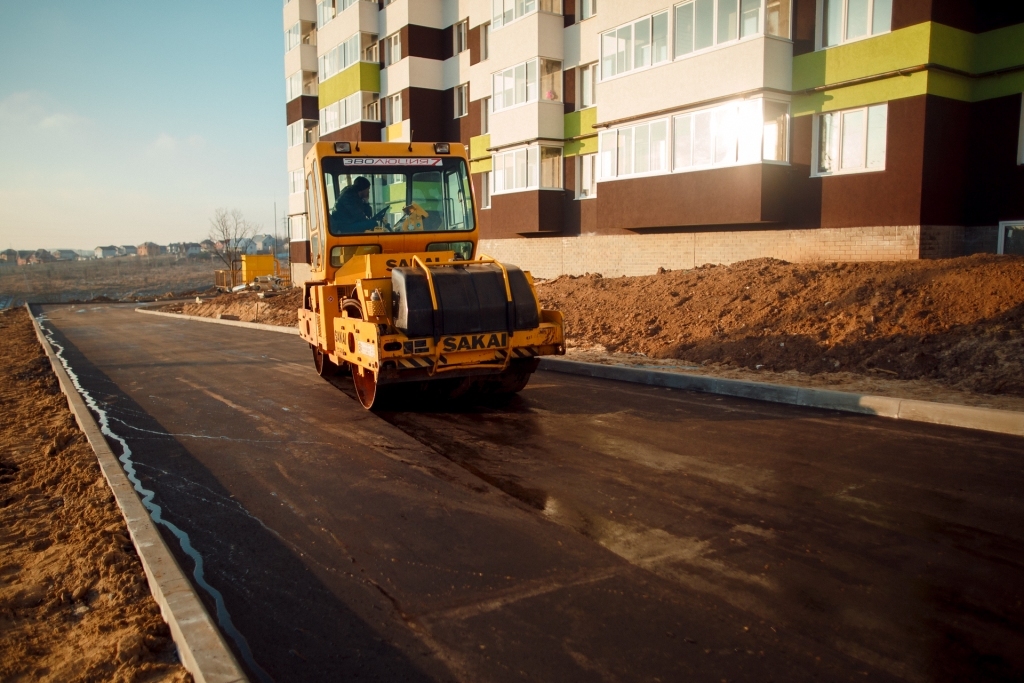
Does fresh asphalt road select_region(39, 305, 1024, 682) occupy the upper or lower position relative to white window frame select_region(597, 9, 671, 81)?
lower

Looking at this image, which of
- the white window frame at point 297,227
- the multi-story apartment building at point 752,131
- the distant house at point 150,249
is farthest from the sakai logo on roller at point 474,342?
the distant house at point 150,249

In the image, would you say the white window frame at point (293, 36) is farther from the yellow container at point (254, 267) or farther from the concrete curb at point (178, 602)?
the concrete curb at point (178, 602)

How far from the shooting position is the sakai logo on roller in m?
8.66

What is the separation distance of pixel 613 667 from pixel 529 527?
188cm

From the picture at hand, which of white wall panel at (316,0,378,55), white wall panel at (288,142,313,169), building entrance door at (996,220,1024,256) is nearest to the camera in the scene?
building entrance door at (996,220,1024,256)

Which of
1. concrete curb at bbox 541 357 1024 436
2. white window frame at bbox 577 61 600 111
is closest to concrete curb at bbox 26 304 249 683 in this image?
concrete curb at bbox 541 357 1024 436

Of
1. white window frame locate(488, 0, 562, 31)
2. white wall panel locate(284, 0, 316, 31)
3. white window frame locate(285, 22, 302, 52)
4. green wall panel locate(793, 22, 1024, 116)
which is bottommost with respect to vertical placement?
green wall panel locate(793, 22, 1024, 116)

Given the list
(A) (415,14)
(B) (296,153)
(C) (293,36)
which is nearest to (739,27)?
(A) (415,14)

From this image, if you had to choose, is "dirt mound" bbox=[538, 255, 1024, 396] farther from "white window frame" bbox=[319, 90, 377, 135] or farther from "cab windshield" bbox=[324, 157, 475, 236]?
"white window frame" bbox=[319, 90, 377, 135]

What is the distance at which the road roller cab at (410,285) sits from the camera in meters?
8.66

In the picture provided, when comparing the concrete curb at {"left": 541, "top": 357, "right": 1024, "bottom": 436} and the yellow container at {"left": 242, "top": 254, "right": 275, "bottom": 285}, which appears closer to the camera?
the concrete curb at {"left": 541, "top": 357, "right": 1024, "bottom": 436}

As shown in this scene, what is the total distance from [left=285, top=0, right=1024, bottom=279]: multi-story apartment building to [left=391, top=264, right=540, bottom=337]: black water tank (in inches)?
424

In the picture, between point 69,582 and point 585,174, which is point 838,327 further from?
point 585,174

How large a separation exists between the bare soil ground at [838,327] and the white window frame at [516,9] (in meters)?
13.5
